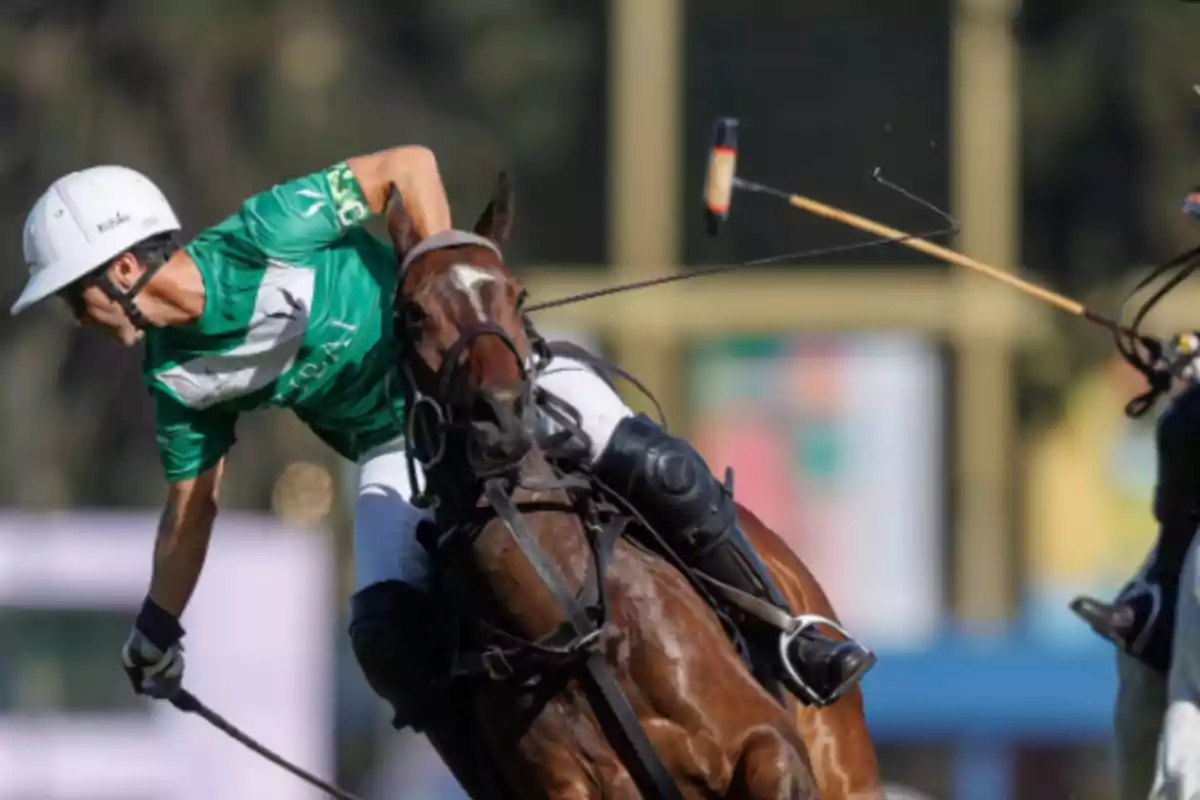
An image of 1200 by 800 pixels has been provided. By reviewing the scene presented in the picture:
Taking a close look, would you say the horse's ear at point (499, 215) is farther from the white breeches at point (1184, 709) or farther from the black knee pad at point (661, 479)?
the white breeches at point (1184, 709)

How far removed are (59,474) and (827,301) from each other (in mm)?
5688

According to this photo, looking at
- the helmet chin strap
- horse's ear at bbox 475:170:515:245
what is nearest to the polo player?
the helmet chin strap

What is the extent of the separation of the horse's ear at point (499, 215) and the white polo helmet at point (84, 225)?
768 mm

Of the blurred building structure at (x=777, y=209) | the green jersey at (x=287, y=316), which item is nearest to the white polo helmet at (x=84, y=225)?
the green jersey at (x=287, y=316)

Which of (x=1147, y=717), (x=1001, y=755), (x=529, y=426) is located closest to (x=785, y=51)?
(x=1001, y=755)

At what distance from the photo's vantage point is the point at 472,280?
6.32 meters

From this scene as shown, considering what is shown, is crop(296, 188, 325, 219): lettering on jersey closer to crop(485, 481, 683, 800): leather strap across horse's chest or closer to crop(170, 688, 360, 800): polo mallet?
crop(485, 481, 683, 800): leather strap across horse's chest

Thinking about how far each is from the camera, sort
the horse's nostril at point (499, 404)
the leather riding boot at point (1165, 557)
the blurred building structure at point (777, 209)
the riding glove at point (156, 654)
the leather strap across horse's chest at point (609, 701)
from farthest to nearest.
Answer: the blurred building structure at point (777, 209) → the riding glove at point (156, 654) → the leather riding boot at point (1165, 557) → the leather strap across horse's chest at point (609, 701) → the horse's nostril at point (499, 404)

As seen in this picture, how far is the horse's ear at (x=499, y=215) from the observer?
21.9 feet

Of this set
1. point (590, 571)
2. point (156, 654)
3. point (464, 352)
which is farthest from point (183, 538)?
point (464, 352)

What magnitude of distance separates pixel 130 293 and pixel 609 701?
1.43m

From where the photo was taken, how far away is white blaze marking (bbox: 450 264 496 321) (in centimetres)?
628

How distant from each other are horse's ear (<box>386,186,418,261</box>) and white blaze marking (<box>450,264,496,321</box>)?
11.0 inches

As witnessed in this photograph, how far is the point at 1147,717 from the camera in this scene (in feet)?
24.9
